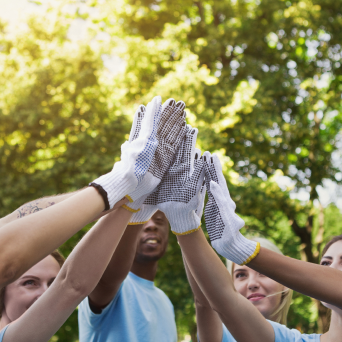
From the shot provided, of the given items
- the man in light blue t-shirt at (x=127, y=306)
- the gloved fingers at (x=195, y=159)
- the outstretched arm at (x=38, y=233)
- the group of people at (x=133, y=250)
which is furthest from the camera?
the man in light blue t-shirt at (x=127, y=306)

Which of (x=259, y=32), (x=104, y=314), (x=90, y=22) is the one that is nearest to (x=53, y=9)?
(x=90, y=22)

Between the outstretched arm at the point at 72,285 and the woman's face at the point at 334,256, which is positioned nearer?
the outstretched arm at the point at 72,285

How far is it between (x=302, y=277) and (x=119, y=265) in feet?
3.52

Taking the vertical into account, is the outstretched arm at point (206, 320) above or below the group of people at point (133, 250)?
below

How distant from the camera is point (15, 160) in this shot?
9.06m

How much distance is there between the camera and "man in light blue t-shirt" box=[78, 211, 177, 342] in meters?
2.31

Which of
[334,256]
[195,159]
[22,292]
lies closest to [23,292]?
[22,292]

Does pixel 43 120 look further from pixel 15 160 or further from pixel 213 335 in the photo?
pixel 213 335

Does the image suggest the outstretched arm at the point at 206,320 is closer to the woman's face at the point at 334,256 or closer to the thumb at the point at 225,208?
the thumb at the point at 225,208

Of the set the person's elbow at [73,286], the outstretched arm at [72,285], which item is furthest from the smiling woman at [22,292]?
the person's elbow at [73,286]

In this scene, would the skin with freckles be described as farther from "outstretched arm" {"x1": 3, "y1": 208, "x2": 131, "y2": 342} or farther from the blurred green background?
A: the blurred green background

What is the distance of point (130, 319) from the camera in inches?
101

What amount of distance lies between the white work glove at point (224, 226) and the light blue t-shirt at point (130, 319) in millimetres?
1048

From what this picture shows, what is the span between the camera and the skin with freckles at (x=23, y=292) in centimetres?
223
